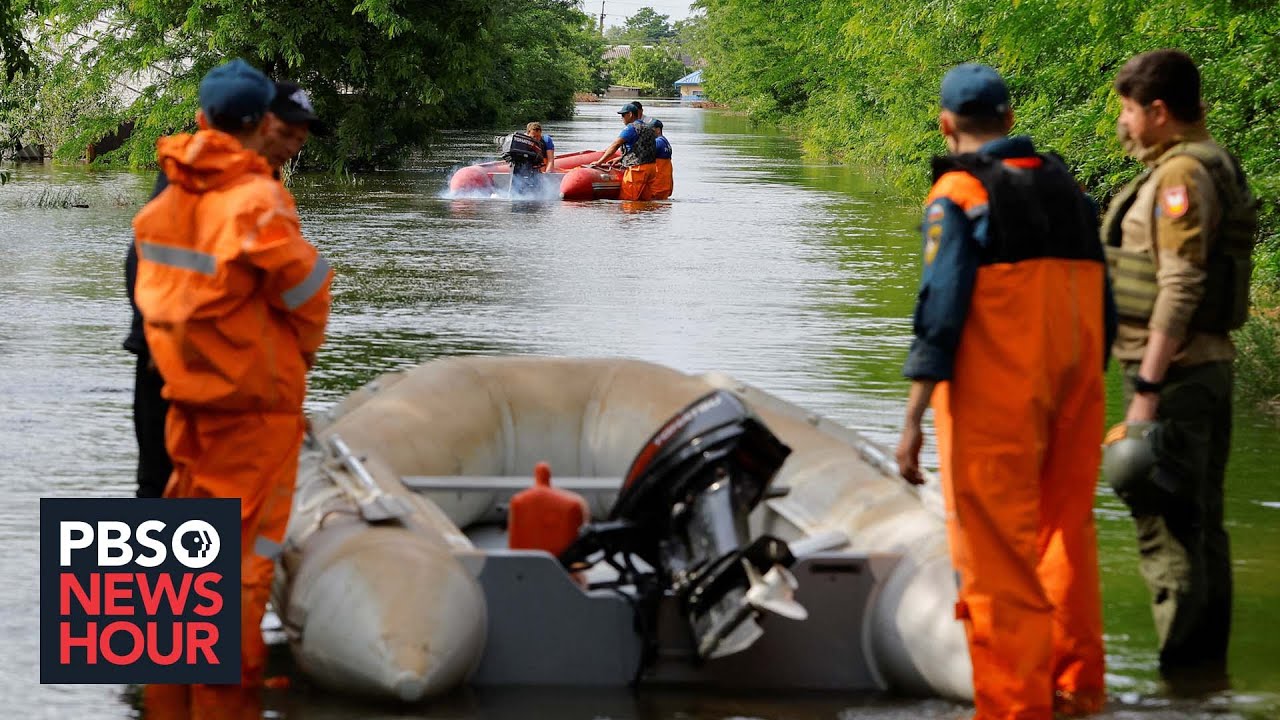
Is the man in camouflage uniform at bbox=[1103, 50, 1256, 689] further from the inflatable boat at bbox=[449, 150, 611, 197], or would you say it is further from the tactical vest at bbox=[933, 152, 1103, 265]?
the inflatable boat at bbox=[449, 150, 611, 197]

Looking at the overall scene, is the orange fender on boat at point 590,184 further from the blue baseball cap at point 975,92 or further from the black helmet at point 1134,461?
the blue baseball cap at point 975,92

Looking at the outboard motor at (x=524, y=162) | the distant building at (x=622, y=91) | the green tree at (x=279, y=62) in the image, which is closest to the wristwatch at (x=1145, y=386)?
the outboard motor at (x=524, y=162)

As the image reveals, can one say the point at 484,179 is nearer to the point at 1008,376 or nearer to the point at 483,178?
the point at 483,178

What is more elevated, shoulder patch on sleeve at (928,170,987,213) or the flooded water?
shoulder patch on sleeve at (928,170,987,213)

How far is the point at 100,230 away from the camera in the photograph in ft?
69.0

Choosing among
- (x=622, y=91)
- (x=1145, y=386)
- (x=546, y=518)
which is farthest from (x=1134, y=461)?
(x=622, y=91)

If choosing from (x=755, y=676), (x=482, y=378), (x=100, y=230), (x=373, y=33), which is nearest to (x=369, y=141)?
(x=373, y=33)

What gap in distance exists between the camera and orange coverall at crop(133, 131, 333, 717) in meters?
4.91

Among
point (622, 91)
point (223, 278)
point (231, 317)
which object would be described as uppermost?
point (223, 278)

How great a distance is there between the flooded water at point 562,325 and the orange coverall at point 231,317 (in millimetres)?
738

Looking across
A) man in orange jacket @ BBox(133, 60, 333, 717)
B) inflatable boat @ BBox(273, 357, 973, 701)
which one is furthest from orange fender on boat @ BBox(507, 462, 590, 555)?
man in orange jacket @ BBox(133, 60, 333, 717)

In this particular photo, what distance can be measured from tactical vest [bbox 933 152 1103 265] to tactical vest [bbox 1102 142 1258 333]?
2.41 ft

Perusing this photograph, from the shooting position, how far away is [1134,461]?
5270 mm

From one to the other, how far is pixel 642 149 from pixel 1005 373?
22.8 meters
